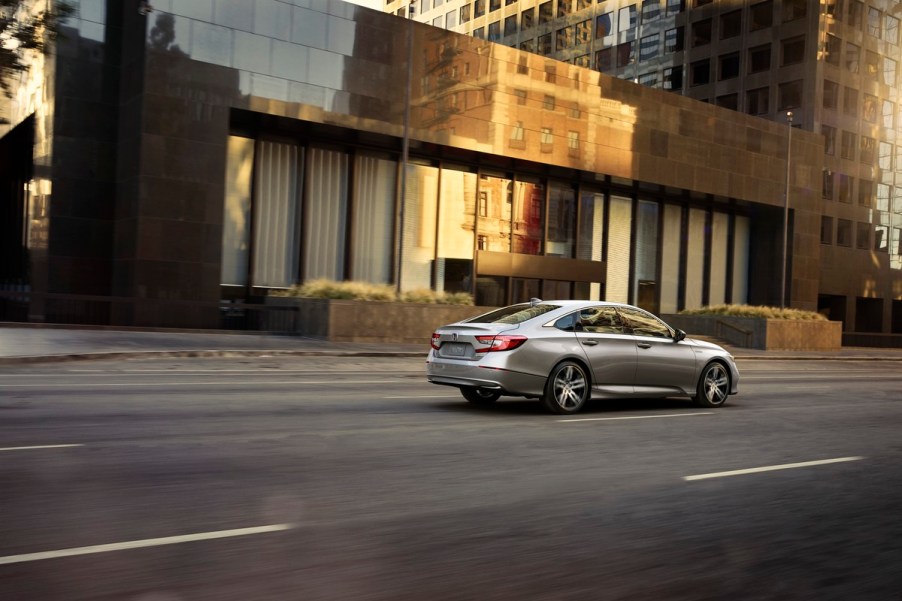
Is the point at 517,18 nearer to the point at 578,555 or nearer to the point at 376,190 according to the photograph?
the point at 376,190

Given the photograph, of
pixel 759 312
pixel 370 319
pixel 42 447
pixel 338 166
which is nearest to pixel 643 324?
pixel 42 447

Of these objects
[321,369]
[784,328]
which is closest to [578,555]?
[321,369]

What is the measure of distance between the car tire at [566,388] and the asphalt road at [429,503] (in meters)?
0.26

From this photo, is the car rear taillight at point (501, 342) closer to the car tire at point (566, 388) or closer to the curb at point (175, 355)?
the car tire at point (566, 388)

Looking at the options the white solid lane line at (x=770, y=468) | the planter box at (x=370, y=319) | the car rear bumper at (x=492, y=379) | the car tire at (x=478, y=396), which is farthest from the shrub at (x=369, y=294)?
the white solid lane line at (x=770, y=468)

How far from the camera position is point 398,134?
108 ft

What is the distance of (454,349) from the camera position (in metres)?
11.5

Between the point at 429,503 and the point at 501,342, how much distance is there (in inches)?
201

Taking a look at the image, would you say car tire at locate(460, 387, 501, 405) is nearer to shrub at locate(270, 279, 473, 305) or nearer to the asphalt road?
the asphalt road

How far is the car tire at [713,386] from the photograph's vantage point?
13133mm

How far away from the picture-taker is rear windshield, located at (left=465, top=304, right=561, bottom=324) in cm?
1173

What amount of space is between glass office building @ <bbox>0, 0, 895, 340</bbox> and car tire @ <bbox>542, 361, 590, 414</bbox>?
54.2ft

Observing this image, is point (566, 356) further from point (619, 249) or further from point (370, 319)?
point (619, 249)

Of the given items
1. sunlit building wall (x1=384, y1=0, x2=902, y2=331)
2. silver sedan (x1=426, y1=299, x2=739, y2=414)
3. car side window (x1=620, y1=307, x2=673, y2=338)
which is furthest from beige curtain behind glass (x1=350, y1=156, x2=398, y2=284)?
sunlit building wall (x1=384, y1=0, x2=902, y2=331)
